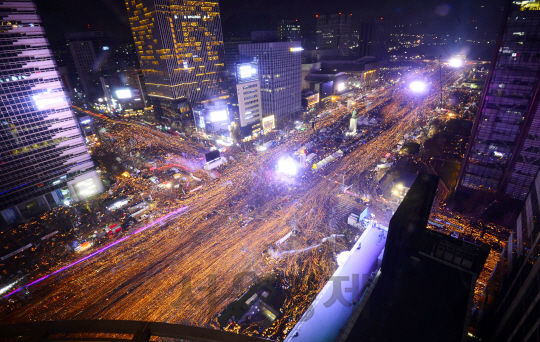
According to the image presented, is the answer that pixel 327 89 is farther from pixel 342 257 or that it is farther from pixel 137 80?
pixel 342 257

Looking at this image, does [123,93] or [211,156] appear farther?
[123,93]

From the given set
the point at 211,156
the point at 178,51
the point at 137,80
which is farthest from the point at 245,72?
the point at 137,80

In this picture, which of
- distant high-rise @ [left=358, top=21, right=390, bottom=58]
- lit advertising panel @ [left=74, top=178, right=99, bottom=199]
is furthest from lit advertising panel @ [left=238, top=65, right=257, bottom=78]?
distant high-rise @ [left=358, top=21, right=390, bottom=58]

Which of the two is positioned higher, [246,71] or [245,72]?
[246,71]

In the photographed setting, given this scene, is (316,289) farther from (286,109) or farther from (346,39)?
(346,39)

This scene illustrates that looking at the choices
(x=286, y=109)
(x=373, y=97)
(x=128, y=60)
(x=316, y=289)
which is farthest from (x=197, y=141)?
(x=128, y=60)

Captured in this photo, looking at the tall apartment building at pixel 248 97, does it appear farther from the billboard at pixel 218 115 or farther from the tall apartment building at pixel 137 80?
the tall apartment building at pixel 137 80

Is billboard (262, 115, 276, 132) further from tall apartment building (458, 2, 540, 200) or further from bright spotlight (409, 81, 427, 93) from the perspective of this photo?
bright spotlight (409, 81, 427, 93)
